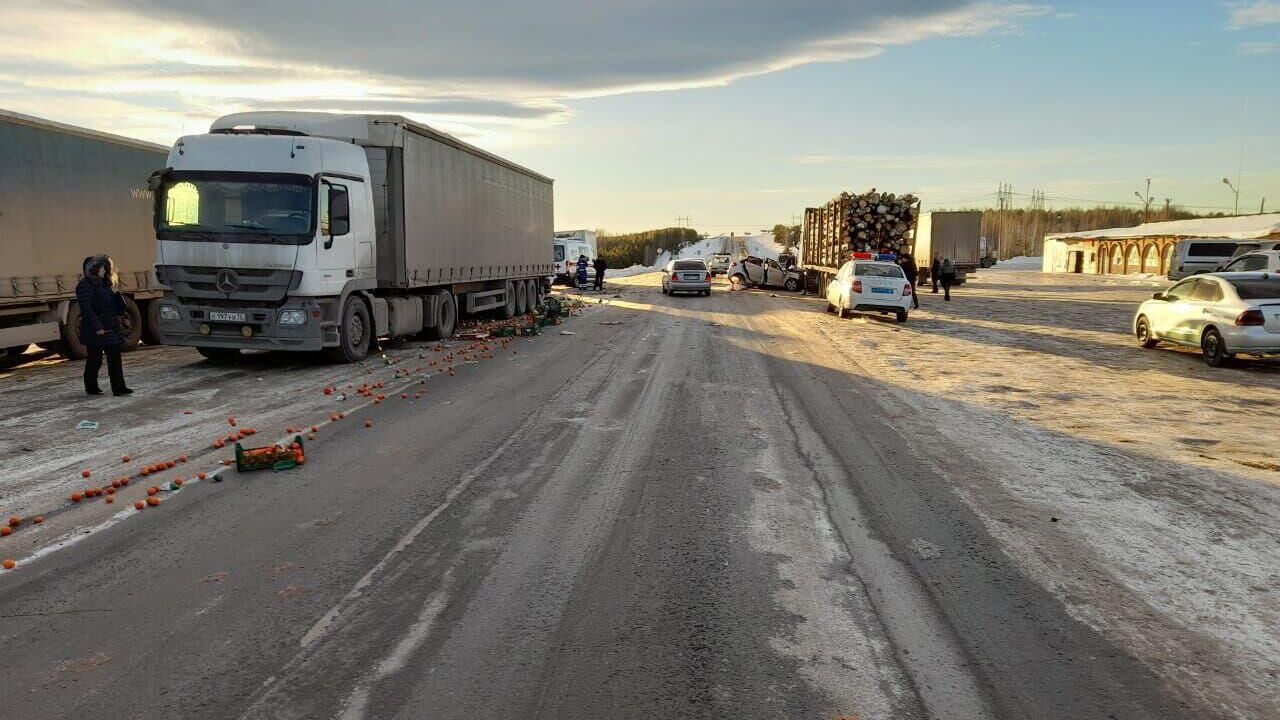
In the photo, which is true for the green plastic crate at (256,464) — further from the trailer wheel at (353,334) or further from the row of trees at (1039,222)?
the row of trees at (1039,222)

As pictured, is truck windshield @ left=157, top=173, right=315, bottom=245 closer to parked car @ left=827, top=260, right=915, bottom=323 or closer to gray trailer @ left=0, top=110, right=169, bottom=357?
gray trailer @ left=0, top=110, right=169, bottom=357

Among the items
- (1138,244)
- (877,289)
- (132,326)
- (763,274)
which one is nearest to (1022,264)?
(1138,244)

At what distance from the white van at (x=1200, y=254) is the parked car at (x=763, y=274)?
17893 mm

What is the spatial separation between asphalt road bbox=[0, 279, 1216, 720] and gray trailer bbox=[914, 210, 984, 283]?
118ft

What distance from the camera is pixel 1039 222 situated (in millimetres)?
119000

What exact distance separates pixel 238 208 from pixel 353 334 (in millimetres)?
2811

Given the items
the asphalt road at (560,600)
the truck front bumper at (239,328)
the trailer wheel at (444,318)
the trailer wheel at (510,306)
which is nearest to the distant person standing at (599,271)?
the trailer wheel at (510,306)

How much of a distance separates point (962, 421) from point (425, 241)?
432 inches

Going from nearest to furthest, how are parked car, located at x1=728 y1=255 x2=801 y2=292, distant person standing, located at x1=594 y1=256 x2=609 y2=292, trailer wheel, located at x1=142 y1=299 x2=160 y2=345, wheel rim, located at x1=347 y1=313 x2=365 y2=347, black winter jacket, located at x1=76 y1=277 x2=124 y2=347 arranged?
black winter jacket, located at x1=76 y1=277 x2=124 y2=347
wheel rim, located at x1=347 y1=313 x2=365 y2=347
trailer wheel, located at x1=142 y1=299 x2=160 y2=345
distant person standing, located at x1=594 y1=256 x2=609 y2=292
parked car, located at x1=728 y1=255 x2=801 y2=292

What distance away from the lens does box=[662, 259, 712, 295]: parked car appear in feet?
117

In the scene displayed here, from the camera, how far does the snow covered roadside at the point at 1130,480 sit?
4.54m

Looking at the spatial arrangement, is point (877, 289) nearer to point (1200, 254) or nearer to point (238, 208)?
point (238, 208)

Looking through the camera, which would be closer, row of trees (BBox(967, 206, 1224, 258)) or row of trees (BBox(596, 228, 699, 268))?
row of trees (BBox(596, 228, 699, 268))

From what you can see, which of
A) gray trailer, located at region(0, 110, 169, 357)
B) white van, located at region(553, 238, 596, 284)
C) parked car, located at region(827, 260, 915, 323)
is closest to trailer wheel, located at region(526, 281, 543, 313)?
parked car, located at region(827, 260, 915, 323)
